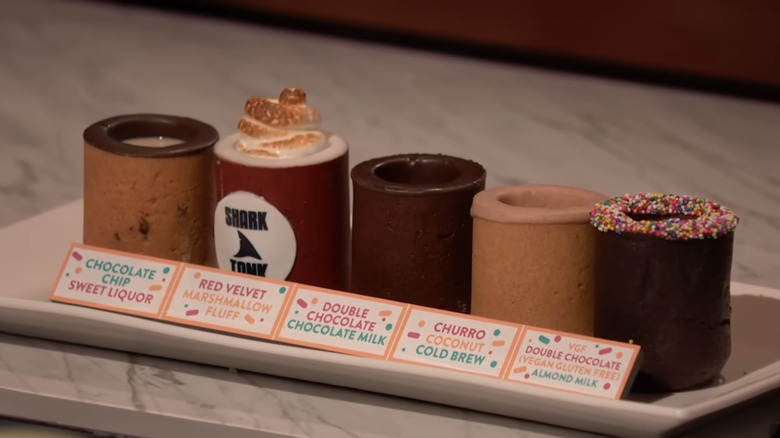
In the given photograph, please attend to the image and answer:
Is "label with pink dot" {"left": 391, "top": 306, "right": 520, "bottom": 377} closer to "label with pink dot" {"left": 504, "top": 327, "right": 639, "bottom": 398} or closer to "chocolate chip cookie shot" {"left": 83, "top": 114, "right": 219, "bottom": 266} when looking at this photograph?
"label with pink dot" {"left": 504, "top": 327, "right": 639, "bottom": 398}

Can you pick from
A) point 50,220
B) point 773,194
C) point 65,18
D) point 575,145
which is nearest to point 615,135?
point 575,145

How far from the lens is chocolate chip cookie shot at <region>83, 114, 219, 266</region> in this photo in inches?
49.3

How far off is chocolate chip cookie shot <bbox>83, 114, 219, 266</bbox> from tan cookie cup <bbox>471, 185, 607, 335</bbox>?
1.01 feet

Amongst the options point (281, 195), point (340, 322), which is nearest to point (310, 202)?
point (281, 195)

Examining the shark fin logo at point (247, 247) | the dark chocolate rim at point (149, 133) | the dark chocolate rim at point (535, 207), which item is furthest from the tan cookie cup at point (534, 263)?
the dark chocolate rim at point (149, 133)

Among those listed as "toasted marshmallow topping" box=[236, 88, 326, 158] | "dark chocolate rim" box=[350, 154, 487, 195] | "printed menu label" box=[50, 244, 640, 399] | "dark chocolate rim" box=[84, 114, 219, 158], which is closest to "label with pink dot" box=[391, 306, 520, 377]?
"printed menu label" box=[50, 244, 640, 399]

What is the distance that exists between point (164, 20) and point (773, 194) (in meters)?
1.47

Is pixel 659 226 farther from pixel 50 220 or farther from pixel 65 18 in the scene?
pixel 65 18

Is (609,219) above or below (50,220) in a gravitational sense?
above

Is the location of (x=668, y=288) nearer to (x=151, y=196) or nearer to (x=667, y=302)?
(x=667, y=302)

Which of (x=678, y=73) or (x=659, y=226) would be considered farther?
(x=678, y=73)

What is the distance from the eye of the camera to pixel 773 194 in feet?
6.00

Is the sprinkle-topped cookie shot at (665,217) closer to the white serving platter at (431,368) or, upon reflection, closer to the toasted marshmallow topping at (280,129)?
the white serving platter at (431,368)

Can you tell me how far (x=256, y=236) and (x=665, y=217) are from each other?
1.26 ft
